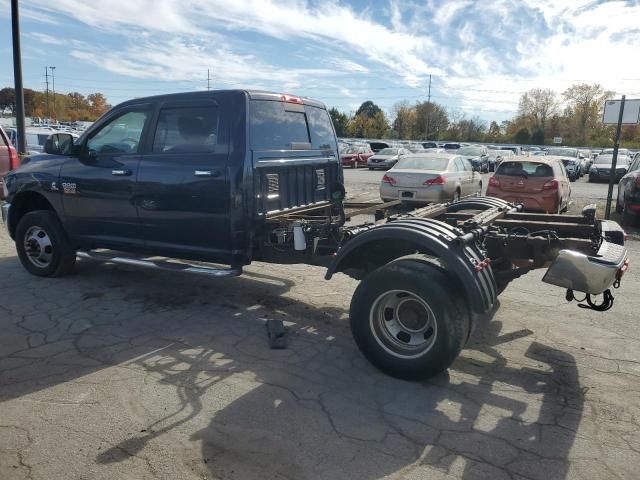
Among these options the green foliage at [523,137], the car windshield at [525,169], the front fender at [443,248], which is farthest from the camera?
the green foliage at [523,137]

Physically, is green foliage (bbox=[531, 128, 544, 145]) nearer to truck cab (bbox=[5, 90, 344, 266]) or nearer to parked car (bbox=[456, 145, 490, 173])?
parked car (bbox=[456, 145, 490, 173])

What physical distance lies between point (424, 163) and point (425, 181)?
1252mm

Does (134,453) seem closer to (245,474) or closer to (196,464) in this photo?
(196,464)

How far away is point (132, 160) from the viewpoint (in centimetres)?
546

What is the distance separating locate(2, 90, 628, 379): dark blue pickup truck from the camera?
380 centimetres

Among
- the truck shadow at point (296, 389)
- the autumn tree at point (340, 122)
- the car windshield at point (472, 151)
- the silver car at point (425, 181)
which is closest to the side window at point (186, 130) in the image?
the truck shadow at point (296, 389)

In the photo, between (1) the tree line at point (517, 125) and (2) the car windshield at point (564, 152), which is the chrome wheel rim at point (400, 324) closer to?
(2) the car windshield at point (564, 152)

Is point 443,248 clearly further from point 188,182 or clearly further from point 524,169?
point 524,169

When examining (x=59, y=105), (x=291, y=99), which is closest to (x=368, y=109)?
(x=59, y=105)

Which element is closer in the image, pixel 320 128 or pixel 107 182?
pixel 107 182

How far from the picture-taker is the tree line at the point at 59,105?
9050 centimetres

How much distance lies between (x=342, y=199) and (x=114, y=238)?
2631 millimetres

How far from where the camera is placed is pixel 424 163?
13852 mm

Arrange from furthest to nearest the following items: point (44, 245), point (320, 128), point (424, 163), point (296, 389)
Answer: point (424, 163), point (44, 245), point (320, 128), point (296, 389)
